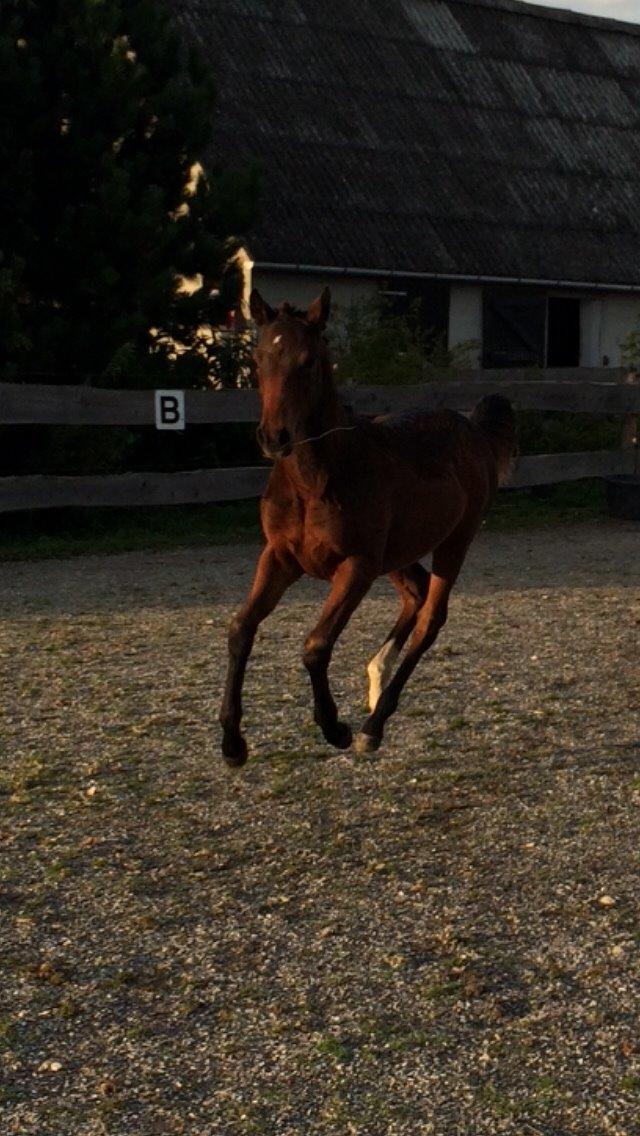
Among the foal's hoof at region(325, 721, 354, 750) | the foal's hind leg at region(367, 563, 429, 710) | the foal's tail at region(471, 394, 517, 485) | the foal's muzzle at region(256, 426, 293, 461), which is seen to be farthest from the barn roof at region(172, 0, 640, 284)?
the foal's muzzle at region(256, 426, 293, 461)

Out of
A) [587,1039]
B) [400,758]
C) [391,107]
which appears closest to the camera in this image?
[587,1039]

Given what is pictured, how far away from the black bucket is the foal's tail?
28.9ft

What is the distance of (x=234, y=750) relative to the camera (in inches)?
241

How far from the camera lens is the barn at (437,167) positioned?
74.4 ft

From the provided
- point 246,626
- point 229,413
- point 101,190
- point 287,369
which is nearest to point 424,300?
point 229,413

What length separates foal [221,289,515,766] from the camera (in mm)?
5535

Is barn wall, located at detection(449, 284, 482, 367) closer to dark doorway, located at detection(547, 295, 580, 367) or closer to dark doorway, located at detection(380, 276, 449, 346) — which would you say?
dark doorway, located at detection(380, 276, 449, 346)

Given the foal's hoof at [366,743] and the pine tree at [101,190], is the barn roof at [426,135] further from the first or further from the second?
the foal's hoof at [366,743]

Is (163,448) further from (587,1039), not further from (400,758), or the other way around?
(587,1039)

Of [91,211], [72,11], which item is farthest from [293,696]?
[72,11]

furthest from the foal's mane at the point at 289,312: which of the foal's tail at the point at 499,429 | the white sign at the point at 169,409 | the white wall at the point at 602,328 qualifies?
the white wall at the point at 602,328

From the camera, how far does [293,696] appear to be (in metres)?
8.03

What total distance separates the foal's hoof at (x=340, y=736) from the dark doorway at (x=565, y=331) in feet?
68.2

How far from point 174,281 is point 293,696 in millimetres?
7644
